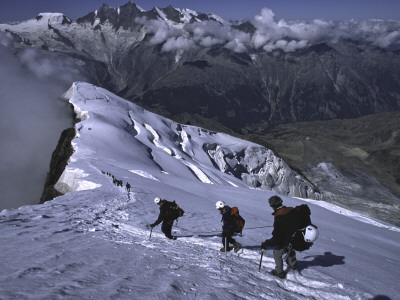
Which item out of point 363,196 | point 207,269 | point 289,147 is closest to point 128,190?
point 207,269

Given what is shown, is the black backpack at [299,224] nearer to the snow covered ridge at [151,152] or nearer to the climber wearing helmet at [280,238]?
the climber wearing helmet at [280,238]

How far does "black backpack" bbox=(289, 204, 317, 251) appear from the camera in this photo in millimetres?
8312

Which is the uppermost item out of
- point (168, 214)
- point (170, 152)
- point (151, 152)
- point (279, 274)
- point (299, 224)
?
point (170, 152)

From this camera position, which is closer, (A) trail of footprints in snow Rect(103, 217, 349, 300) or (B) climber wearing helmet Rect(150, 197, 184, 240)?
A: (A) trail of footprints in snow Rect(103, 217, 349, 300)

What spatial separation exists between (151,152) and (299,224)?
145 feet

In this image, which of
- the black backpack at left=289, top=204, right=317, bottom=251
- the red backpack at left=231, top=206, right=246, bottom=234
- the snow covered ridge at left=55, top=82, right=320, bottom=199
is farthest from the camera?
the snow covered ridge at left=55, top=82, right=320, bottom=199

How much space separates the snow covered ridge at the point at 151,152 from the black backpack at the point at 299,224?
16.5 meters

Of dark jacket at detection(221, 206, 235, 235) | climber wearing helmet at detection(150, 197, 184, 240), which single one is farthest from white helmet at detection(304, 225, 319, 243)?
climber wearing helmet at detection(150, 197, 184, 240)

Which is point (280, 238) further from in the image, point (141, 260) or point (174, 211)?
point (174, 211)

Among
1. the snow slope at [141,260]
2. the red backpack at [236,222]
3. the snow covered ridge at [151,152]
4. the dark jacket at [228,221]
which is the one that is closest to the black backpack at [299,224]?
the snow slope at [141,260]

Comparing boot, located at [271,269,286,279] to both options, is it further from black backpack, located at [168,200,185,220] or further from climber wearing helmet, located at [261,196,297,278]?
black backpack, located at [168,200,185,220]

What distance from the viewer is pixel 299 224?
834 centimetres

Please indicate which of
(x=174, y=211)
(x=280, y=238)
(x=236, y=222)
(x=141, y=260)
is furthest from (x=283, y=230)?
(x=174, y=211)

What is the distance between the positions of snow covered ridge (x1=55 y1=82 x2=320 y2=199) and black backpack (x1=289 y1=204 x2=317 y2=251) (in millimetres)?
16474
